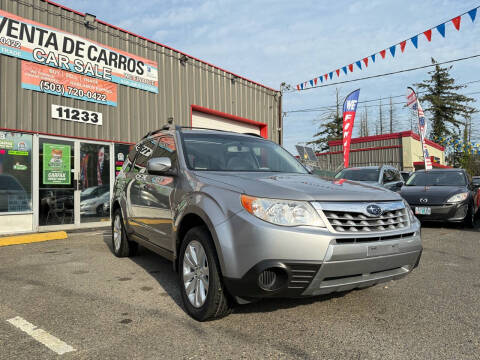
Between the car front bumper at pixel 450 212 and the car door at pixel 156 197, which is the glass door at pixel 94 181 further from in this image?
the car front bumper at pixel 450 212

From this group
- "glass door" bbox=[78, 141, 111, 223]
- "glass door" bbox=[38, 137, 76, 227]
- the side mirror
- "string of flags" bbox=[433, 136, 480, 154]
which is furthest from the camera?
"string of flags" bbox=[433, 136, 480, 154]

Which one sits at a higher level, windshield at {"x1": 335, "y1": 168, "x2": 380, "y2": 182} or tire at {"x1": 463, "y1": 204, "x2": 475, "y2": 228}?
windshield at {"x1": 335, "y1": 168, "x2": 380, "y2": 182}

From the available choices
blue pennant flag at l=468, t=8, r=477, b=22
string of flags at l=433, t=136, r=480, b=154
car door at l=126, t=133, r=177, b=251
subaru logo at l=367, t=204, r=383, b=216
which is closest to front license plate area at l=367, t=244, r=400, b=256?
subaru logo at l=367, t=204, r=383, b=216

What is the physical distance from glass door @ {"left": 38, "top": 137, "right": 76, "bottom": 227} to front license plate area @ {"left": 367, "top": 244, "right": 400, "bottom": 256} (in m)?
8.03

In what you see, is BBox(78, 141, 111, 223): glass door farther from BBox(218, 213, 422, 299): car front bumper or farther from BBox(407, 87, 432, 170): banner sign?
BBox(407, 87, 432, 170): banner sign

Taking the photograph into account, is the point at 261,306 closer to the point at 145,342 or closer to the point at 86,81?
the point at 145,342

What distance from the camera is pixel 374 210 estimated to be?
8.87ft

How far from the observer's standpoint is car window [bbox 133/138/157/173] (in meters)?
4.54

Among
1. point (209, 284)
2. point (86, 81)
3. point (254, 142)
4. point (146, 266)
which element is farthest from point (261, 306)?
point (86, 81)

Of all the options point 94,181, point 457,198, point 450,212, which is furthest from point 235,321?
point 94,181

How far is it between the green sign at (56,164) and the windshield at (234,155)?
609 centimetres

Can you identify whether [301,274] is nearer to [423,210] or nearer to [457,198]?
[423,210]

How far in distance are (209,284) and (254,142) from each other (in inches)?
80.5

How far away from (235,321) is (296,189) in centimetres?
A: 114
